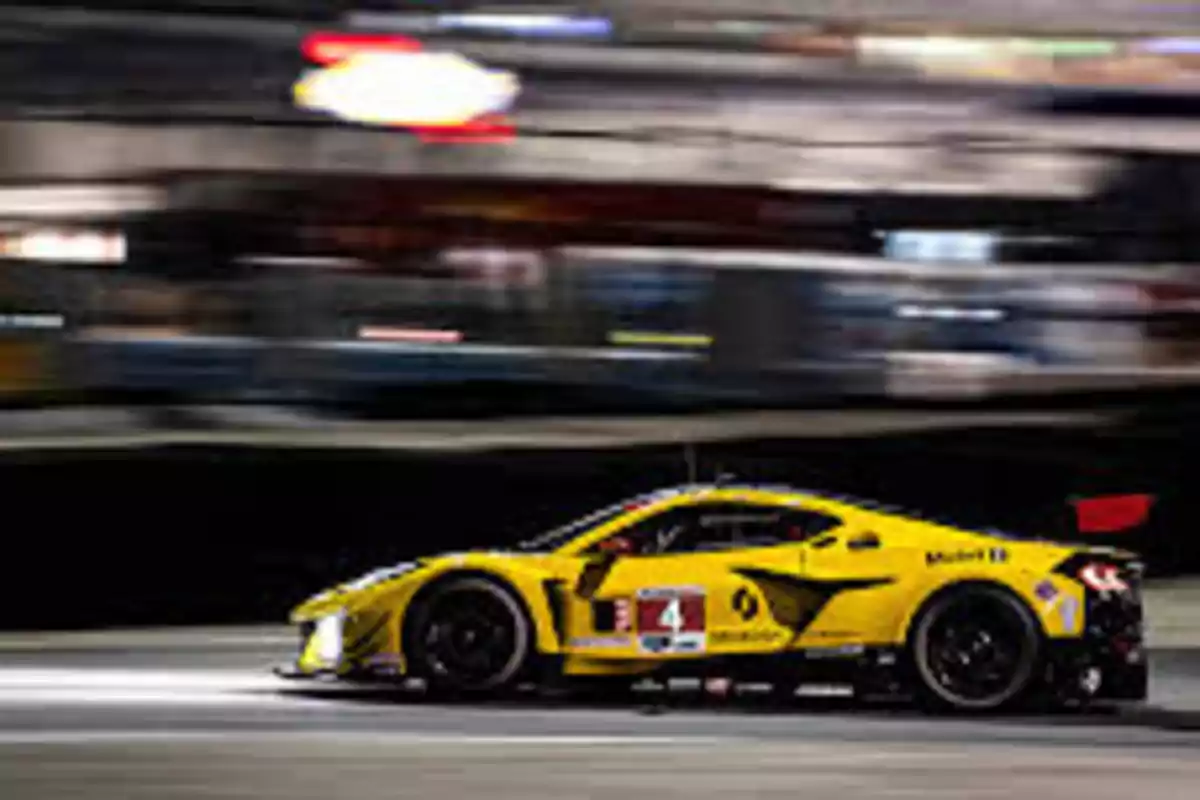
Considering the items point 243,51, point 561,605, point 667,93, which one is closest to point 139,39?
point 243,51

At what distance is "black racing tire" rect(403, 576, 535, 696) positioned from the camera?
32.9 feet

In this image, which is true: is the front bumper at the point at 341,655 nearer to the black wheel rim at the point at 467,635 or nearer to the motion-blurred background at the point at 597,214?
the black wheel rim at the point at 467,635

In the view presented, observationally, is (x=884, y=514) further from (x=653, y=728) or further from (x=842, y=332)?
(x=842, y=332)

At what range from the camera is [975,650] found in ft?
32.5

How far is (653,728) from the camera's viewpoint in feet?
29.8

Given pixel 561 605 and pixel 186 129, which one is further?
pixel 186 129

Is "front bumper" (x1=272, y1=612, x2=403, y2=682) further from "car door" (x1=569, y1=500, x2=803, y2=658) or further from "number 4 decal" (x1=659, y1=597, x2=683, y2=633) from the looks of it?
"number 4 decal" (x1=659, y1=597, x2=683, y2=633)

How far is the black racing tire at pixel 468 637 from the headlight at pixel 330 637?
0.36 m

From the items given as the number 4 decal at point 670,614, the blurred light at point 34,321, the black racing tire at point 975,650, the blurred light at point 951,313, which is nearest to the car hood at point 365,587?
the number 4 decal at point 670,614

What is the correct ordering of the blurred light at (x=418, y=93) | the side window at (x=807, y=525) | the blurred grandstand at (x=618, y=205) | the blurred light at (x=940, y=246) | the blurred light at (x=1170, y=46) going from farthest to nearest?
the blurred light at (x=1170, y=46) → the blurred light at (x=418, y=93) → the blurred light at (x=940, y=246) → the blurred grandstand at (x=618, y=205) → the side window at (x=807, y=525)

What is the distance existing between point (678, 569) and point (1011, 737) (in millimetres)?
1846

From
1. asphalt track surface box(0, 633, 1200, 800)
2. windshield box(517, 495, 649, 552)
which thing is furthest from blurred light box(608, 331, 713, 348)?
windshield box(517, 495, 649, 552)

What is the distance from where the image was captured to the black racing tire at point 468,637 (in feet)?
32.9

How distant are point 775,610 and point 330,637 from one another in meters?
2.11
